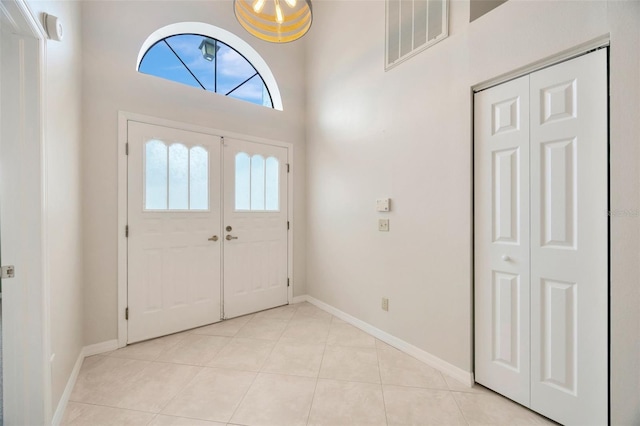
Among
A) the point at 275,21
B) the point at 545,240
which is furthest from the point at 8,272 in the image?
the point at 545,240

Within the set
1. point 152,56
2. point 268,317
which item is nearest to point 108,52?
point 152,56

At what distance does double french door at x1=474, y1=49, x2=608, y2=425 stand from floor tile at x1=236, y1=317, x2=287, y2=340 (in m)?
1.78

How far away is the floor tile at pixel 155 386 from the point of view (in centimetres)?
166

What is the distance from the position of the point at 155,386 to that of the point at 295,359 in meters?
1.01

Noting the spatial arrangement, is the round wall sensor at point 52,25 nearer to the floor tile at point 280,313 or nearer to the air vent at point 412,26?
the air vent at point 412,26

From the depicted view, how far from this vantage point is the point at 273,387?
1823 millimetres

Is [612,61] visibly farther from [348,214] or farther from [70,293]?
[70,293]

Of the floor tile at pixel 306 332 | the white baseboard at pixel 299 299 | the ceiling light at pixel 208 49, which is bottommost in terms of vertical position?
the floor tile at pixel 306 332

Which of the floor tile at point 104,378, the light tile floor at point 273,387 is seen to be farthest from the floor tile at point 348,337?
the floor tile at point 104,378

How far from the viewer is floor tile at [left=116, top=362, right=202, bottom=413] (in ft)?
5.43

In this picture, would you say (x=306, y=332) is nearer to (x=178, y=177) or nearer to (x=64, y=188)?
(x=178, y=177)

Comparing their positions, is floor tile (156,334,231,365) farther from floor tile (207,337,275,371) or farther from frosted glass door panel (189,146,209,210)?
frosted glass door panel (189,146,209,210)

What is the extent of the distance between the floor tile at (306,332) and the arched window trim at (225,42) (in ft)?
8.80

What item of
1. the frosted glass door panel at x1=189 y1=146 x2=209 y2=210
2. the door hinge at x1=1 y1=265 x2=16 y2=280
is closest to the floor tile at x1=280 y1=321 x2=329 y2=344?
the frosted glass door panel at x1=189 y1=146 x2=209 y2=210
